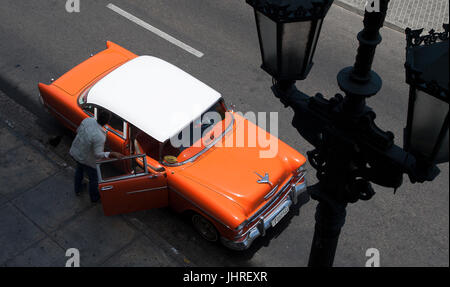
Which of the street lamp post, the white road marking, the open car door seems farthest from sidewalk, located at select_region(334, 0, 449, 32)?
the street lamp post

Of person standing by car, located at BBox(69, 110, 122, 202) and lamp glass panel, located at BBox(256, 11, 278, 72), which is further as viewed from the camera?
person standing by car, located at BBox(69, 110, 122, 202)

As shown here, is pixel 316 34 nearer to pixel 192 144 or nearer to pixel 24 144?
pixel 192 144

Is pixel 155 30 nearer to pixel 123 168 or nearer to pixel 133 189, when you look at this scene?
pixel 123 168

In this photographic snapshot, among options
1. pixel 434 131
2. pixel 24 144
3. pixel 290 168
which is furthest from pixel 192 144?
pixel 434 131

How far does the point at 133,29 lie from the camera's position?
11727 millimetres

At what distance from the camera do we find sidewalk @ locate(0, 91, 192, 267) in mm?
7441

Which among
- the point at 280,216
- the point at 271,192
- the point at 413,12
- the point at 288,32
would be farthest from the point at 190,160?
the point at 413,12

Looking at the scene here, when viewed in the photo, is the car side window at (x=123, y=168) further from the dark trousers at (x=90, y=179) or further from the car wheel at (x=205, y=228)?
the car wheel at (x=205, y=228)

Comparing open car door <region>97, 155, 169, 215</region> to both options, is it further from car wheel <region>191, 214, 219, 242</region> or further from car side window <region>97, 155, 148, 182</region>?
car wheel <region>191, 214, 219, 242</region>

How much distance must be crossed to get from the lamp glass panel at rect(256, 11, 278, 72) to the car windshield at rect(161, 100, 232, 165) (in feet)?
11.5

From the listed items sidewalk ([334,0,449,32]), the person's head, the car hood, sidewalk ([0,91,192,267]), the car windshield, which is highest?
the person's head

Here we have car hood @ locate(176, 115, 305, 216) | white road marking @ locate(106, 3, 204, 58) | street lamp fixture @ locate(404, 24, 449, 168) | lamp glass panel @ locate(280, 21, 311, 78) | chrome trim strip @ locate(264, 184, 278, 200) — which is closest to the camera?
street lamp fixture @ locate(404, 24, 449, 168)

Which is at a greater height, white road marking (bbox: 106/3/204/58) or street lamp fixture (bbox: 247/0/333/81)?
street lamp fixture (bbox: 247/0/333/81)

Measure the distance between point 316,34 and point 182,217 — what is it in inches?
194
